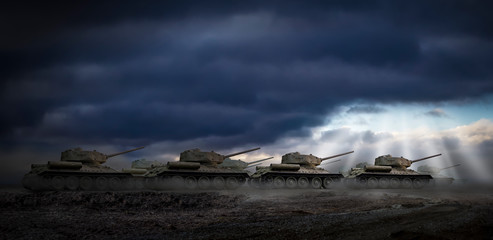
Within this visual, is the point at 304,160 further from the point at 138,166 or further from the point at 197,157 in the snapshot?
the point at 138,166

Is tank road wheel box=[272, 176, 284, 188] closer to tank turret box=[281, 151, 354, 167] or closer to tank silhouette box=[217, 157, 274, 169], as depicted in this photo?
Answer: tank turret box=[281, 151, 354, 167]

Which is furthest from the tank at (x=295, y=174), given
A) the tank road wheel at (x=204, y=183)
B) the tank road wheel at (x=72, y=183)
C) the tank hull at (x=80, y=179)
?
the tank road wheel at (x=72, y=183)

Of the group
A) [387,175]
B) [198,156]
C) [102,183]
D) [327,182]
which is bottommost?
[327,182]

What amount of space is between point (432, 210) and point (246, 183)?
1914 cm

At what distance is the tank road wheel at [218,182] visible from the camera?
28484mm

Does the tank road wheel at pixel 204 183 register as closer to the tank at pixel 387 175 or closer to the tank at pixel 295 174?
the tank at pixel 295 174

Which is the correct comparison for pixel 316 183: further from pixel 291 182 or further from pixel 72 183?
pixel 72 183

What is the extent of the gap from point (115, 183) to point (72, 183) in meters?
2.68

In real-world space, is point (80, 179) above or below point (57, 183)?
above

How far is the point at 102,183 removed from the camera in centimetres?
2616

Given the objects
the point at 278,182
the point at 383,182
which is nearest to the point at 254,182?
the point at 278,182

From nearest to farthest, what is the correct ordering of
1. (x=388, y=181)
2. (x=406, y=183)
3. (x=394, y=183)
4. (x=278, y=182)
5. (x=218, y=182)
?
(x=218, y=182) → (x=278, y=182) → (x=388, y=181) → (x=394, y=183) → (x=406, y=183)

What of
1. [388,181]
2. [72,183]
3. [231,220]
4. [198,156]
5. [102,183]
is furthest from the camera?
[388,181]

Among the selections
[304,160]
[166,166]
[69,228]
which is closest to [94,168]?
[166,166]
